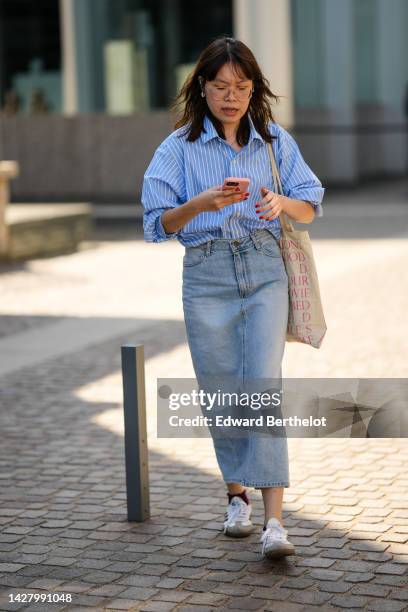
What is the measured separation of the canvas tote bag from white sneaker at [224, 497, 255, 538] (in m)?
0.71

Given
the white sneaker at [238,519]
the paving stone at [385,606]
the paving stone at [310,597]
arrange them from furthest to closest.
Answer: the white sneaker at [238,519], the paving stone at [310,597], the paving stone at [385,606]

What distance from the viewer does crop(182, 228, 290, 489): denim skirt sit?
471 cm

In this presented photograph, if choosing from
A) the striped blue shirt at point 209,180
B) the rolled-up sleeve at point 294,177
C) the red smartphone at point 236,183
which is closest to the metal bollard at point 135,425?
the striped blue shirt at point 209,180

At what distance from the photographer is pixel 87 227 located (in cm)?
1753

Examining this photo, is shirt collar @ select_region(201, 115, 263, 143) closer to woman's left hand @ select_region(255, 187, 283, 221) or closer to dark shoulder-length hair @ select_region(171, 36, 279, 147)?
dark shoulder-length hair @ select_region(171, 36, 279, 147)

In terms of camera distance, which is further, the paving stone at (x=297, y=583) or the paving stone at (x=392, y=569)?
the paving stone at (x=392, y=569)

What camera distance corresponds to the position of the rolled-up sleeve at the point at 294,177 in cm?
476

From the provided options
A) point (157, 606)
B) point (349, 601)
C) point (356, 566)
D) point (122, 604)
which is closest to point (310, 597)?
point (349, 601)

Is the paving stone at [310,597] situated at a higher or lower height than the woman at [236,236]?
lower

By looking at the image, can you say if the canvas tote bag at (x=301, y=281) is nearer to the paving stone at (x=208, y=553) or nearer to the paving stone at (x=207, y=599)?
the paving stone at (x=208, y=553)

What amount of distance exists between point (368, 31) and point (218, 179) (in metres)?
27.6

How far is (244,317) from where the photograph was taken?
4766 millimetres

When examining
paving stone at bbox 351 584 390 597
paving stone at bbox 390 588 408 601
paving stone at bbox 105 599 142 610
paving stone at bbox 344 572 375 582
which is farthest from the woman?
paving stone at bbox 105 599 142 610

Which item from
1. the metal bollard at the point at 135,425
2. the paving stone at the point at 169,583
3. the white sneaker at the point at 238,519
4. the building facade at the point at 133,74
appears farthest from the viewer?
the building facade at the point at 133,74
